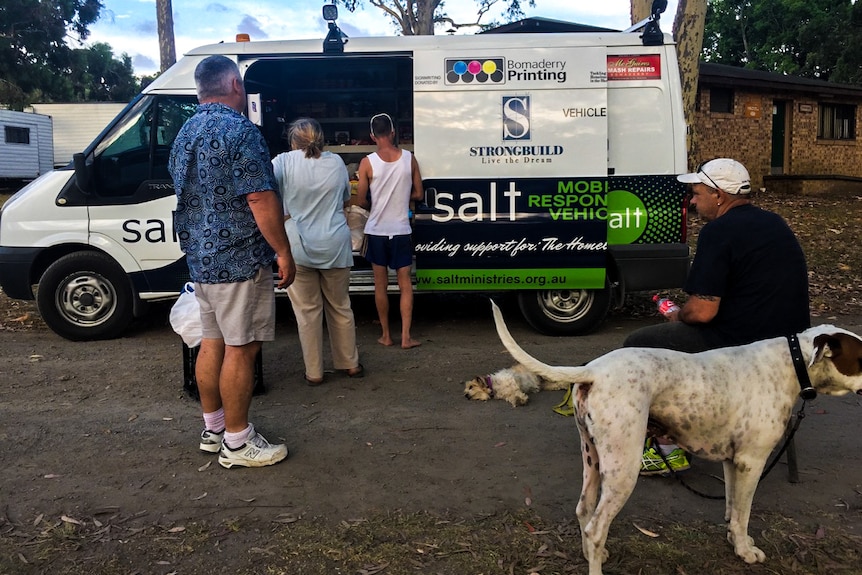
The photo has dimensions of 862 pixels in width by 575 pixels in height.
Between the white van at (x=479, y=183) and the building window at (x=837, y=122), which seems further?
the building window at (x=837, y=122)

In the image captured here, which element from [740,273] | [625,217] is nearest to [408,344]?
[625,217]

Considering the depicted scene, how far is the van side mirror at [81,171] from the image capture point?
6.16 meters

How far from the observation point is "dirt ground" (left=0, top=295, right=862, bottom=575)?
3.26 meters

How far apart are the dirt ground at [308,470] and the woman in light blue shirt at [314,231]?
0.51 meters

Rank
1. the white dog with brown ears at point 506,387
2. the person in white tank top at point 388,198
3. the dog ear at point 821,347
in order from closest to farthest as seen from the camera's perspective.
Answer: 1. the dog ear at point 821,347
2. the white dog with brown ears at point 506,387
3. the person in white tank top at point 388,198

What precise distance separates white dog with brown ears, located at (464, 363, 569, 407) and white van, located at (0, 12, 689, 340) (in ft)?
4.72

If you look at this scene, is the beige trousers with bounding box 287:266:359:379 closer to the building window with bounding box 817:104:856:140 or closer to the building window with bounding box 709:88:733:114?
the building window with bounding box 709:88:733:114

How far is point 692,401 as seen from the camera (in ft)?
9.41

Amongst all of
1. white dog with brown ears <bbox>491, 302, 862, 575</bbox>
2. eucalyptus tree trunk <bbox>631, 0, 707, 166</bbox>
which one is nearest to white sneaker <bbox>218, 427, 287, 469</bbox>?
white dog with brown ears <bbox>491, 302, 862, 575</bbox>

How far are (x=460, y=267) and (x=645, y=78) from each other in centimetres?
225

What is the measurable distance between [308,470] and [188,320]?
1.31m

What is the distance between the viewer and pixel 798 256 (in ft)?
11.4

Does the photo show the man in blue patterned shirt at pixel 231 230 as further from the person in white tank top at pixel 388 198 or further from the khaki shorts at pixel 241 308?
the person in white tank top at pixel 388 198

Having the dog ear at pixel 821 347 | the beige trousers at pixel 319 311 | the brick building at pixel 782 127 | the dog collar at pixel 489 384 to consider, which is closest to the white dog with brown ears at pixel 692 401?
the dog ear at pixel 821 347
